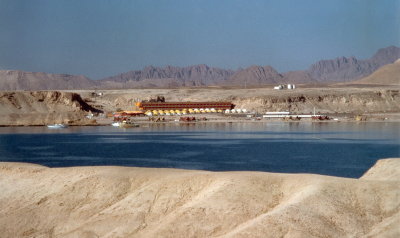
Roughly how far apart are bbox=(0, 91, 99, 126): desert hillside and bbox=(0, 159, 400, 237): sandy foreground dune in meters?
88.1

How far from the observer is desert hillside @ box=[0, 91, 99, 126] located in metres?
110

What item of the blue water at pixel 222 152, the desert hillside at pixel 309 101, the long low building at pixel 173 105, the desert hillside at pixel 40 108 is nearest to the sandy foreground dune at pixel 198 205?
the blue water at pixel 222 152

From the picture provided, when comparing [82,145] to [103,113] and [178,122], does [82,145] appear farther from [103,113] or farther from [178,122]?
[103,113]

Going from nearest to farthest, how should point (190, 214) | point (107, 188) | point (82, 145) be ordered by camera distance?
point (190, 214) < point (107, 188) < point (82, 145)

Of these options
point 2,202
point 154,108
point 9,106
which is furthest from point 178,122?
point 2,202

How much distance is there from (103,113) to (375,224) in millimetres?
120450

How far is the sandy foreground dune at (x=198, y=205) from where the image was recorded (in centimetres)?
1794

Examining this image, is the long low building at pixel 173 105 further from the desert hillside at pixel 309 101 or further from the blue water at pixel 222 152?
the blue water at pixel 222 152

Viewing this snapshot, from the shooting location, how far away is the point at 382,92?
147 meters

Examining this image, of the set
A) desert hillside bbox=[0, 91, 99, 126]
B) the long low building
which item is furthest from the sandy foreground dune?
the long low building

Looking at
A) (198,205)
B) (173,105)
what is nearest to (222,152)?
(198,205)

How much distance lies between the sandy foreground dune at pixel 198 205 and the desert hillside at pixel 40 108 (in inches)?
3468

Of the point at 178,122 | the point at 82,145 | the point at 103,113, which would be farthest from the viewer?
the point at 103,113

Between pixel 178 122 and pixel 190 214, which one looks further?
pixel 178 122
